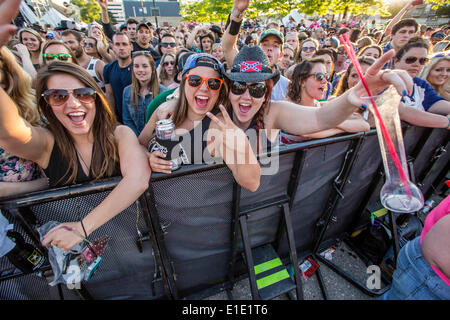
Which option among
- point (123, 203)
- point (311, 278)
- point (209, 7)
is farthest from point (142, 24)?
point (209, 7)

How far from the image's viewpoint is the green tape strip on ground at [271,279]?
7.75 feet

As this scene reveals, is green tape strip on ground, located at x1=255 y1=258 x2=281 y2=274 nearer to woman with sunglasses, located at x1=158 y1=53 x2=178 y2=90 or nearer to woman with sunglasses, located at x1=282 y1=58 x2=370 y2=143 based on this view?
woman with sunglasses, located at x1=282 y1=58 x2=370 y2=143

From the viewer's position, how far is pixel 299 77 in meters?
2.78

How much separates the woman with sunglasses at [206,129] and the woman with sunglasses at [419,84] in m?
2.53

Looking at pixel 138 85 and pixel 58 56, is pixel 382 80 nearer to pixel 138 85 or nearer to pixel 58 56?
pixel 138 85

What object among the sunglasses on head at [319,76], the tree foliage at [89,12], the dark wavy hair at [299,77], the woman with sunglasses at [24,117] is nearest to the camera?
the woman with sunglasses at [24,117]

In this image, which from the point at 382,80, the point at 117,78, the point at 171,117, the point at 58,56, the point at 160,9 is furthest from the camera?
the point at 160,9

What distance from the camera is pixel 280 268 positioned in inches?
98.3

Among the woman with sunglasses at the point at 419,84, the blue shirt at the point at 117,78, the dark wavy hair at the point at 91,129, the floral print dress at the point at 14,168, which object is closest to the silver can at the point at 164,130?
the dark wavy hair at the point at 91,129

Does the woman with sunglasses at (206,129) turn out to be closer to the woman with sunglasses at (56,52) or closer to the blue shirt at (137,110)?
the blue shirt at (137,110)

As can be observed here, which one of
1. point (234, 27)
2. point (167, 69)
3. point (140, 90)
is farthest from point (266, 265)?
point (167, 69)

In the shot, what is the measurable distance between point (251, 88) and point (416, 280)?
2209 mm

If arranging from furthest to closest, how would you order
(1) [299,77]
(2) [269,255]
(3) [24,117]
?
(1) [299,77] < (2) [269,255] < (3) [24,117]

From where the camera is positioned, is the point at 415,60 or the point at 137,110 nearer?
the point at 415,60
